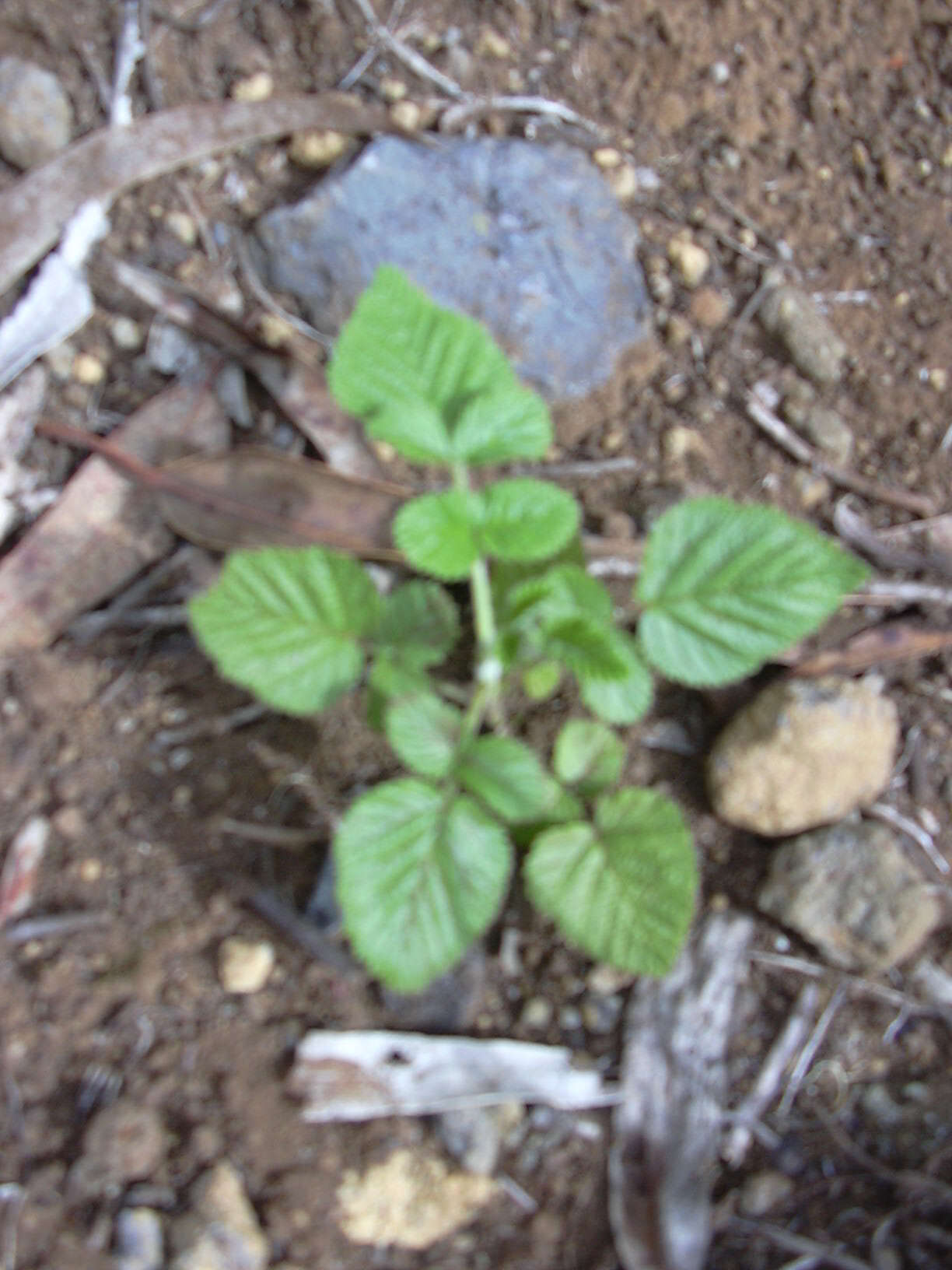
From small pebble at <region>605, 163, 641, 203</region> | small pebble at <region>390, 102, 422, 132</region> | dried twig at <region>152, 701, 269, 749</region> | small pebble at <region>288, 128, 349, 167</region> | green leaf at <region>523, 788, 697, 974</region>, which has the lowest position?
green leaf at <region>523, 788, 697, 974</region>

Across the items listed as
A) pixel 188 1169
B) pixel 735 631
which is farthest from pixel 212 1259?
pixel 735 631

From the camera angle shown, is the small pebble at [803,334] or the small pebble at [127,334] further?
the small pebble at [803,334]

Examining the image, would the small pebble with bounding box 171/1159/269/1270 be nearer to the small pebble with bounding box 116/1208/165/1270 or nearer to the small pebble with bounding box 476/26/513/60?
the small pebble with bounding box 116/1208/165/1270

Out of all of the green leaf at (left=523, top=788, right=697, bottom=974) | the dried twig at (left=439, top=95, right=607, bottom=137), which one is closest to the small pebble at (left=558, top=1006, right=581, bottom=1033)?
the green leaf at (left=523, top=788, right=697, bottom=974)

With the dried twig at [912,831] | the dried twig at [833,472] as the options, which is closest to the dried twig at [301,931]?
the dried twig at [912,831]

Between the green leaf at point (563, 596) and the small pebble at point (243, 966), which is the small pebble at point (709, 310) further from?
the small pebble at point (243, 966)

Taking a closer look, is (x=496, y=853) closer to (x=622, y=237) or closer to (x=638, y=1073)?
(x=638, y=1073)
